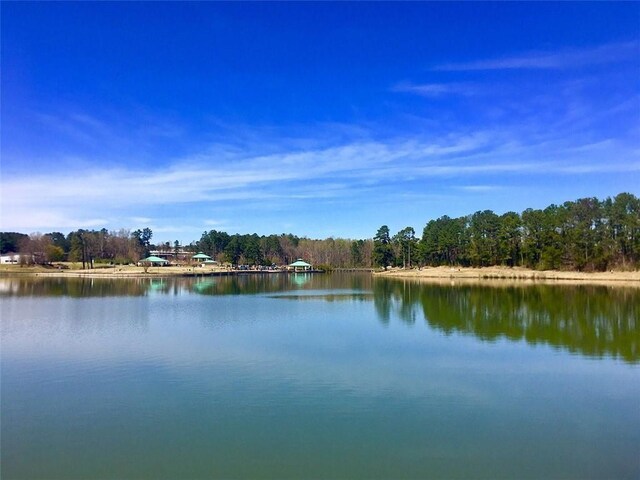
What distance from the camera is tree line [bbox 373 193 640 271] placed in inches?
1779

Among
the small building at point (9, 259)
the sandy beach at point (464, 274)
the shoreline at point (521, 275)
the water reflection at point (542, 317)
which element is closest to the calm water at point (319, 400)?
the water reflection at point (542, 317)

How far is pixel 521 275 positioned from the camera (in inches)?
1940

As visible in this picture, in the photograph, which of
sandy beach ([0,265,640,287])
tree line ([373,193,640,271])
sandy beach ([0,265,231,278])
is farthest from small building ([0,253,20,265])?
tree line ([373,193,640,271])

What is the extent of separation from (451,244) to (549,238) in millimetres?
13173

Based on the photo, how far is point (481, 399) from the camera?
8703mm

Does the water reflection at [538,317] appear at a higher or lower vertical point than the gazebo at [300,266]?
lower

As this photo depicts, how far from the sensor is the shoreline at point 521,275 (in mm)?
42422

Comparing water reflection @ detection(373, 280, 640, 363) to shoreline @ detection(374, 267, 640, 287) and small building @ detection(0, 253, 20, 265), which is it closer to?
shoreline @ detection(374, 267, 640, 287)

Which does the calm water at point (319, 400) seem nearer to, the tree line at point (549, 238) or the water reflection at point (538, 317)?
the water reflection at point (538, 317)

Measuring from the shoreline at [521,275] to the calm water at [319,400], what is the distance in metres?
29.0

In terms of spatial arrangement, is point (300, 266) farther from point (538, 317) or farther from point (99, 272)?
point (538, 317)

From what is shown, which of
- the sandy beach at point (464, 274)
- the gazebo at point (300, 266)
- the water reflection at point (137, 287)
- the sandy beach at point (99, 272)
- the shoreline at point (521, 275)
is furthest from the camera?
the gazebo at point (300, 266)

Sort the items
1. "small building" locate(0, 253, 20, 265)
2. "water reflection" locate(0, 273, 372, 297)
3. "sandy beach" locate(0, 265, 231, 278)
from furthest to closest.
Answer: "small building" locate(0, 253, 20, 265) → "sandy beach" locate(0, 265, 231, 278) → "water reflection" locate(0, 273, 372, 297)

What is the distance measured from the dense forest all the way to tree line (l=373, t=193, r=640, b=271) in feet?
0.28
